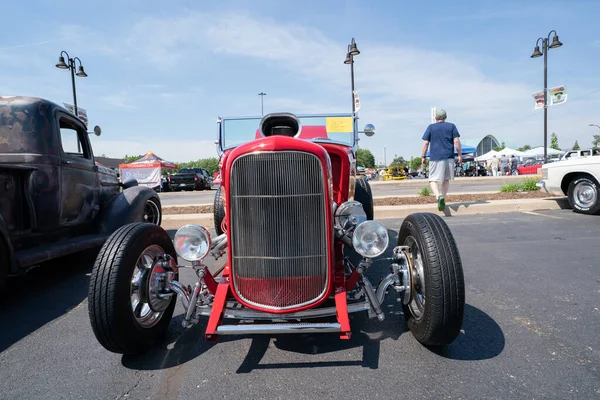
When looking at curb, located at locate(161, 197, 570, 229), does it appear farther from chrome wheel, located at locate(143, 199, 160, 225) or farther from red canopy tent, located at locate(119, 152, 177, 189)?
red canopy tent, located at locate(119, 152, 177, 189)

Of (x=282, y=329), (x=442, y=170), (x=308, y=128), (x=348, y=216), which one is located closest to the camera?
(x=282, y=329)

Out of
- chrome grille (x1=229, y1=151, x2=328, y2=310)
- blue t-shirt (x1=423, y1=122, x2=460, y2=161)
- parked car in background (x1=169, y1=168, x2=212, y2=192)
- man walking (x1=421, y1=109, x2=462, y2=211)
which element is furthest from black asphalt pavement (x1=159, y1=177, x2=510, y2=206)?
chrome grille (x1=229, y1=151, x2=328, y2=310)

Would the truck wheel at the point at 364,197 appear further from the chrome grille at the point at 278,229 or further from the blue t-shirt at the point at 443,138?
the chrome grille at the point at 278,229

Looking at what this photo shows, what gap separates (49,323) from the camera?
2859 millimetres

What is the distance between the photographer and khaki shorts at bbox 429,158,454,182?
21.9 feet

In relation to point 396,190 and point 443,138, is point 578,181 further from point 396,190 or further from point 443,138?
point 396,190

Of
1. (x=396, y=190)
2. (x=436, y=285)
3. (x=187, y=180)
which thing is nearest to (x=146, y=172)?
(x=187, y=180)

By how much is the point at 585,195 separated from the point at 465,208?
6.82ft

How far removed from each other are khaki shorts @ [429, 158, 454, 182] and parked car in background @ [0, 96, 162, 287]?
199 inches

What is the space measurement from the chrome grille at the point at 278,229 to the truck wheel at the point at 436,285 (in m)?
0.58

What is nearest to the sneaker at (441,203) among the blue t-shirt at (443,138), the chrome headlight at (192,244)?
the blue t-shirt at (443,138)

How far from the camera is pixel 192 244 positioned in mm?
2283

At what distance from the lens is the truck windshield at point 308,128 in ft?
16.7

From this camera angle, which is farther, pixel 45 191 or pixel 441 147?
pixel 441 147
